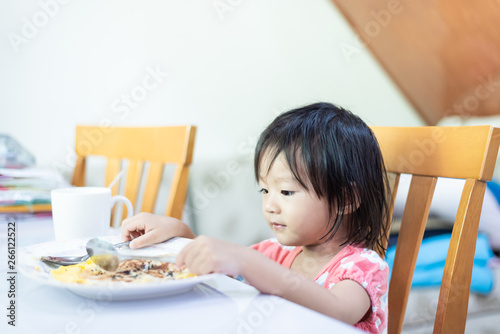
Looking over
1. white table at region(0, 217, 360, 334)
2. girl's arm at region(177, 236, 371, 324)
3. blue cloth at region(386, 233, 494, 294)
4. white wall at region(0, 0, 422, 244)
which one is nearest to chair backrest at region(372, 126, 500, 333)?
girl's arm at region(177, 236, 371, 324)

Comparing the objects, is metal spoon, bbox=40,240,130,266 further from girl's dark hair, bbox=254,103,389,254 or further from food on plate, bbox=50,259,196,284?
girl's dark hair, bbox=254,103,389,254

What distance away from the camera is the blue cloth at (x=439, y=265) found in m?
1.47

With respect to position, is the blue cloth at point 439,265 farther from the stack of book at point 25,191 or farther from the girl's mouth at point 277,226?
the stack of book at point 25,191

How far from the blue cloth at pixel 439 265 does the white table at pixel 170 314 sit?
1.09 metres

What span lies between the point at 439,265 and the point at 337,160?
105 cm

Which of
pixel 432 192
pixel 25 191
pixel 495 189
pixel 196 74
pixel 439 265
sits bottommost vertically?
pixel 439 265

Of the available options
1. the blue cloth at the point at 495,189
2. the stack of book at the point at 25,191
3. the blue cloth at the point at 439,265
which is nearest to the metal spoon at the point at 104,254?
the stack of book at the point at 25,191

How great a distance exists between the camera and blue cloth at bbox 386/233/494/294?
1466 mm

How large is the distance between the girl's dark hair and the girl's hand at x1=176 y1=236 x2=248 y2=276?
24cm

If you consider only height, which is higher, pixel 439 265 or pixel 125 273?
pixel 125 273

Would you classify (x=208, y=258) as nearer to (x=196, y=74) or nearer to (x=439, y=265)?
(x=439, y=265)

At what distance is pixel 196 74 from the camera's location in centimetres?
179

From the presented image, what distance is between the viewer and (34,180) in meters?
1.06

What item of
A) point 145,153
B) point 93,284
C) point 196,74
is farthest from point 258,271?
point 196,74
